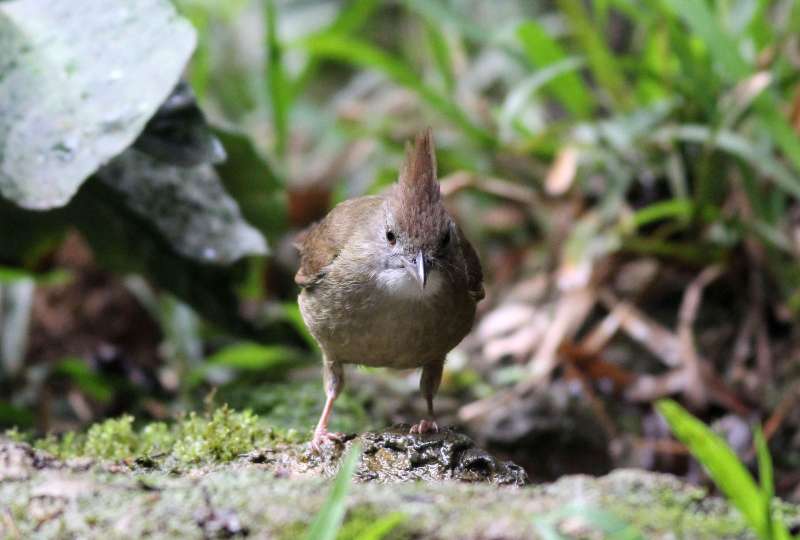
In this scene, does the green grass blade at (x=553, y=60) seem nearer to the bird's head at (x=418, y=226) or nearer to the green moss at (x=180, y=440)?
the bird's head at (x=418, y=226)

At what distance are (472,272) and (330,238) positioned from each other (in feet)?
1.94

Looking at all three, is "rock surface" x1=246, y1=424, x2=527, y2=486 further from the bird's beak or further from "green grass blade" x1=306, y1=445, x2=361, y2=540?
"green grass blade" x1=306, y1=445, x2=361, y2=540

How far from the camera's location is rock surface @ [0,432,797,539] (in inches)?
90.9

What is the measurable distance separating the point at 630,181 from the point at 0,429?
3930 millimetres

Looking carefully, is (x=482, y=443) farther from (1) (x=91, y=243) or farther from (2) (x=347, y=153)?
(2) (x=347, y=153)

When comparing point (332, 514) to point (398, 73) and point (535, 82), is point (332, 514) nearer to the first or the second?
point (535, 82)

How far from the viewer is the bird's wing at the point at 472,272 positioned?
12.1 feet

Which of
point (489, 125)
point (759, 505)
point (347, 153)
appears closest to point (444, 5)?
point (489, 125)

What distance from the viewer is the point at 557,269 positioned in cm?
612

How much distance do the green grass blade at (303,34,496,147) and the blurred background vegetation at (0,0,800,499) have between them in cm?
2

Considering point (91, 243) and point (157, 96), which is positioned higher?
point (157, 96)

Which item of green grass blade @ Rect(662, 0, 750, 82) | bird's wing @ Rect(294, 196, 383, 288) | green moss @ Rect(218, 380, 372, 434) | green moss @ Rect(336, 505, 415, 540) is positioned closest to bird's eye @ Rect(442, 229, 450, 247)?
bird's wing @ Rect(294, 196, 383, 288)

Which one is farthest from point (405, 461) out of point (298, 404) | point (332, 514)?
point (298, 404)

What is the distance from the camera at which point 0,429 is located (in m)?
4.94
